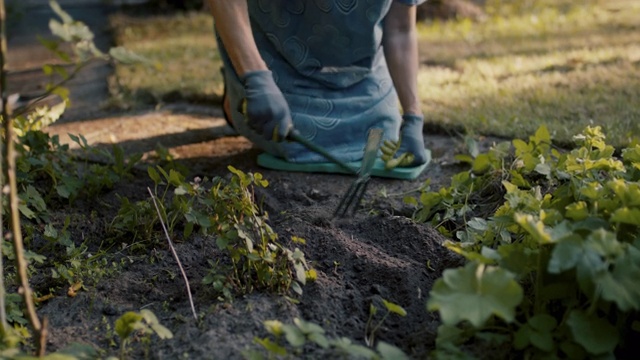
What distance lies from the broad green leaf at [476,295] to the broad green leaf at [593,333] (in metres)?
0.14

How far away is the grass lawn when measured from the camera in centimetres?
296

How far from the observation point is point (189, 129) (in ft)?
10.2

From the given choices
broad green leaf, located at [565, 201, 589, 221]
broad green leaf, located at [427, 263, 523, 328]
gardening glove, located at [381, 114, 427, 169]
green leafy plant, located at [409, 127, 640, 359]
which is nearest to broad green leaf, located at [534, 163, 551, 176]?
green leafy plant, located at [409, 127, 640, 359]

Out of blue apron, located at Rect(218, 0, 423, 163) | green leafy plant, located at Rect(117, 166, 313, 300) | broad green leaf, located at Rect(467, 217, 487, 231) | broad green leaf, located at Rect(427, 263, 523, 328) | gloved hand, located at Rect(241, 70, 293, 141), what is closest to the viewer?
broad green leaf, located at Rect(427, 263, 523, 328)

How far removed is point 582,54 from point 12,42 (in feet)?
10.7

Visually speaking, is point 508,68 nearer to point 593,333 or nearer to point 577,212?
point 577,212

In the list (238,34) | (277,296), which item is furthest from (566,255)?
(238,34)

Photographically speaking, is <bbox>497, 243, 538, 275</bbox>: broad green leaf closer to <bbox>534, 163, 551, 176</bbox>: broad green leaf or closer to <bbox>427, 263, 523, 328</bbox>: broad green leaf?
<bbox>427, 263, 523, 328</bbox>: broad green leaf

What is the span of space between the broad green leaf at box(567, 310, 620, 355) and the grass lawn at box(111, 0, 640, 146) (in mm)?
1194

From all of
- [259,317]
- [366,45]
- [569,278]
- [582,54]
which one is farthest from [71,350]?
[582,54]

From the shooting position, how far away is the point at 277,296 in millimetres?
1615

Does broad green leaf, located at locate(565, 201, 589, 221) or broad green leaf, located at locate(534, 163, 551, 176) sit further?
broad green leaf, located at locate(534, 163, 551, 176)

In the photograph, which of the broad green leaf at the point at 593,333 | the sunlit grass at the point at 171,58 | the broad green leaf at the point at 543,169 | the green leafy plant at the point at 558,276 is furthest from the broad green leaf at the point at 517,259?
the sunlit grass at the point at 171,58

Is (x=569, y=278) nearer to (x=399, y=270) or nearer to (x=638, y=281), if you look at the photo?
(x=638, y=281)
